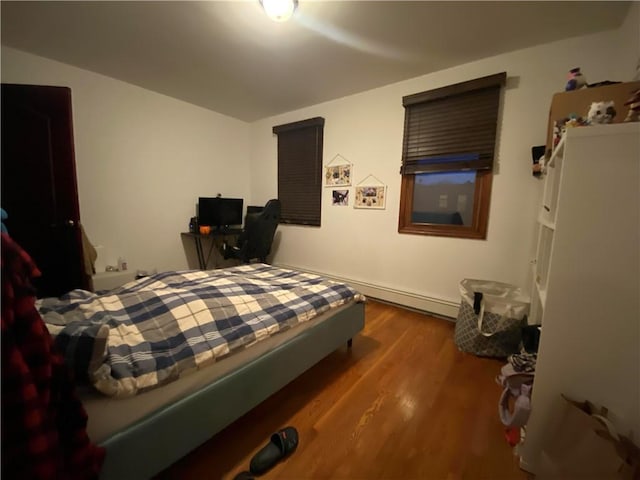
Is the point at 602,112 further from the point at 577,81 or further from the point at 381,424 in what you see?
the point at 381,424

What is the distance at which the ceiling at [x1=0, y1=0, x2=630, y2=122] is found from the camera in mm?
1693

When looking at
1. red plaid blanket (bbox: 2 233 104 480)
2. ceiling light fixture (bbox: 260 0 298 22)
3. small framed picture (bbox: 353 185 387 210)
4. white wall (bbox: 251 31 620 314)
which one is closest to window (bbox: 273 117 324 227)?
white wall (bbox: 251 31 620 314)

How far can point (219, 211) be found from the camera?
3.57 meters

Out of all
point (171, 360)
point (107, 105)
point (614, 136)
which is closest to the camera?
point (614, 136)

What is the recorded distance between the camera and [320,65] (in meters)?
2.39

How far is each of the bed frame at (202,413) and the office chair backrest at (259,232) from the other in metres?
1.83

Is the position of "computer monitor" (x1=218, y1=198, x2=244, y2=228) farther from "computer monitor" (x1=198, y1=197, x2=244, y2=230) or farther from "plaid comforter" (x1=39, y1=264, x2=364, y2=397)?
"plaid comforter" (x1=39, y1=264, x2=364, y2=397)

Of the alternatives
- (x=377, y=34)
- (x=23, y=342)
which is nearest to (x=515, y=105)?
(x=377, y=34)

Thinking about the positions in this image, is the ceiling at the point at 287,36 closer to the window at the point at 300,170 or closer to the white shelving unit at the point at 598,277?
the window at the point at 300,170

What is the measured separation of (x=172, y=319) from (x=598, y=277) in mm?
1673

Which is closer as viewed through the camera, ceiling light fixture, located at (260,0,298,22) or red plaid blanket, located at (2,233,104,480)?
red plaid blanket, located at (2,233,104,480)

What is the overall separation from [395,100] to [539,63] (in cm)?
115

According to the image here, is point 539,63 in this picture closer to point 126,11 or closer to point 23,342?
point 126,11

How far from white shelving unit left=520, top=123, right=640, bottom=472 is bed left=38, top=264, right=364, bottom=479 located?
110 cm
